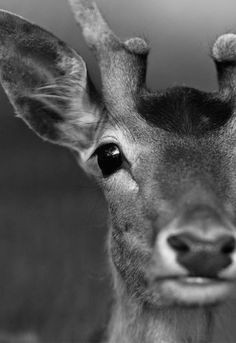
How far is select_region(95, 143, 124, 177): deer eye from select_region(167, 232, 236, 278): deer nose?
105 cm

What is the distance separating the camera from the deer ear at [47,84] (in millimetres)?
5656

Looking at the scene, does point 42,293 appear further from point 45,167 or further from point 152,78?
point 152,78

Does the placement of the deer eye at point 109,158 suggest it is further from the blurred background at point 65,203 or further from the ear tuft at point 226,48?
the blurred background at point 65,203

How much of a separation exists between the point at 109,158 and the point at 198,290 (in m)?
1.29

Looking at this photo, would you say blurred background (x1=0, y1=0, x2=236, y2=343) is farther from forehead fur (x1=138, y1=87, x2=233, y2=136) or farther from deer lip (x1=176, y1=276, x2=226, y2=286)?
deer lip (x1=176, y1=276, x2=226, y2=286)

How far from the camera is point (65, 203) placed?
1178 cm

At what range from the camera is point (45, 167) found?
12.9m

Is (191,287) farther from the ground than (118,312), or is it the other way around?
(191,287)

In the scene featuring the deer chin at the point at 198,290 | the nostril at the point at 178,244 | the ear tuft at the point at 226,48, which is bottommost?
the deer chin at the point at 198,290

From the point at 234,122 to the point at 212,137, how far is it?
25cm

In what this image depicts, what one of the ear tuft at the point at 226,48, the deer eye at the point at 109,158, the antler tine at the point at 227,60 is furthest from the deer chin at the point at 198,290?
the ear tuft at the point at 226,48

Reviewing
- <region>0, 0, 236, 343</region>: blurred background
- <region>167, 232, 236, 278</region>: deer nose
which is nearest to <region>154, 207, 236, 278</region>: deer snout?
<region>167, 232, 236, 278</region>: deer nose

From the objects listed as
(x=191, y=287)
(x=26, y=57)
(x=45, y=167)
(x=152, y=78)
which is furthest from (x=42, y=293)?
(x=152, y=78)

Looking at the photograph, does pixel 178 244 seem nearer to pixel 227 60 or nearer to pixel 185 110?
pixel 185 110
